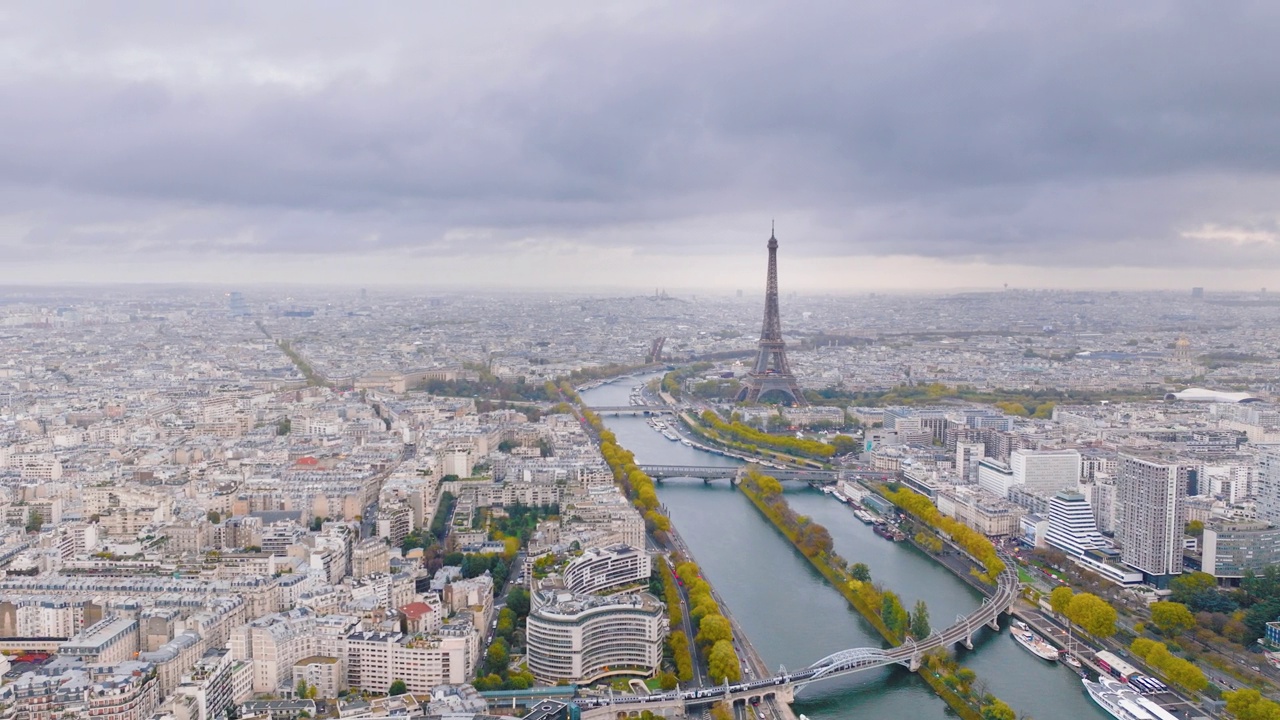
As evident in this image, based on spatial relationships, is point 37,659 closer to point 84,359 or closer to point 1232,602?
point 1232,602

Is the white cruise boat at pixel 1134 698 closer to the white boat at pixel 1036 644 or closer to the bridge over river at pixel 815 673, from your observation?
the white boat at pixel 1036 644

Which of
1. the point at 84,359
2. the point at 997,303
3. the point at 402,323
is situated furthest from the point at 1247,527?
the point at 997,303

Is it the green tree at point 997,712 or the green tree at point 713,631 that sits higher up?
the green tree at point 713,631

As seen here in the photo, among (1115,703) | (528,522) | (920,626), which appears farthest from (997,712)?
(528,522)

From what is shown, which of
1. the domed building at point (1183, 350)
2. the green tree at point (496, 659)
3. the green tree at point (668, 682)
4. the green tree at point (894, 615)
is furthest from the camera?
the domed building at point (1183, 350)

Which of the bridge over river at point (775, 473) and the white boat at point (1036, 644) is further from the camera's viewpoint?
the bridge over river at point (775, 473)

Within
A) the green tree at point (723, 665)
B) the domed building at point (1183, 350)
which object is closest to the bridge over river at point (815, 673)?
the green tree at point (723, 665)
